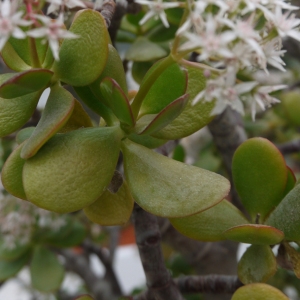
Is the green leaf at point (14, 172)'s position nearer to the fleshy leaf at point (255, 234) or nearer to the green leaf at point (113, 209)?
the green leaf at point (113, 209)

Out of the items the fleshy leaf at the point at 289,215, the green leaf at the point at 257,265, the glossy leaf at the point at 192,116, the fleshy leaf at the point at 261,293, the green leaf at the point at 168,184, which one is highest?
the glossy leaf at the point at 192,116

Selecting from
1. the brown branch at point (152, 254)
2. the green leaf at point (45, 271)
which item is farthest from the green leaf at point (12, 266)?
the brown branch at point (152, 254)

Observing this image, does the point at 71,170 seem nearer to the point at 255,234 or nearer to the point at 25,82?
the point at 25,82

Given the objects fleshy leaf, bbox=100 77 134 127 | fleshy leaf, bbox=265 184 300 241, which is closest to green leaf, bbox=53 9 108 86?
fleshy leaf, bbox=100 77 134 127

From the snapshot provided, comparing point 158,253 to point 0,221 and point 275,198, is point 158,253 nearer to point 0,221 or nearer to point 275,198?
point 275,198

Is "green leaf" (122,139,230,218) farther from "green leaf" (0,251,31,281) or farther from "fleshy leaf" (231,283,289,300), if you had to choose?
"green leaf" (0,251,31,281)

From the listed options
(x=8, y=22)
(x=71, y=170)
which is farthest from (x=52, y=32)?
(x=71, y=170)

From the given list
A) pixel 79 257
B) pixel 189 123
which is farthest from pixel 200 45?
pixel 79 257

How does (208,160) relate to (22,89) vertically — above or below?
below
